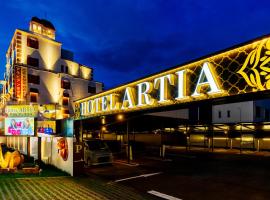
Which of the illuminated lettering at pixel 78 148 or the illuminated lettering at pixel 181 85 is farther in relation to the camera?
the illuminated lettering at pixel 78 148

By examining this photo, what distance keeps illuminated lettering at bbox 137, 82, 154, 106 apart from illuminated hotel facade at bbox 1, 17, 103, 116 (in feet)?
109

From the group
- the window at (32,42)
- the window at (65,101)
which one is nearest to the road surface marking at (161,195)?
the window at (65,101)

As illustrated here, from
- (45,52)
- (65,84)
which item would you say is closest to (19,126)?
(65,84)

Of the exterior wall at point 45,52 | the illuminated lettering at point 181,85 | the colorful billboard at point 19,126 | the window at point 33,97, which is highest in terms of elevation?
the exterior wall at point 45,52

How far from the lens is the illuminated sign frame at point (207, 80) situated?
8631mm

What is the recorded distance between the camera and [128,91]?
16344 millimetres

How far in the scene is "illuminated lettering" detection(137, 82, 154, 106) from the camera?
1410 centimetres

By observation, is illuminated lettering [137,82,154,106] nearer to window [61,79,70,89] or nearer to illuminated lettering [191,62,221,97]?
illuminated lettering [191,62,221,97]

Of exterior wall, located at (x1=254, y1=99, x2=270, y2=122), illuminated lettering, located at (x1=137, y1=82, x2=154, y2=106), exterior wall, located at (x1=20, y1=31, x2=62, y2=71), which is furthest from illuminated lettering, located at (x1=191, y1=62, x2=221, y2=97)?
exterior wall, located at (x1=20, y1=31, x2=62, y2=71)

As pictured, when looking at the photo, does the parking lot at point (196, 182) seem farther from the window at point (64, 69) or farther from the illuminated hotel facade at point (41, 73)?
the window at point (64, 69)

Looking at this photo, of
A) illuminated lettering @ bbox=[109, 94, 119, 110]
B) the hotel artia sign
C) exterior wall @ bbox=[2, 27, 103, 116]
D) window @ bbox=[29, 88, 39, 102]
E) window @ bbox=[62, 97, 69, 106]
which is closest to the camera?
the hotel artia sign

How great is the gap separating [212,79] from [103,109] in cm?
1151

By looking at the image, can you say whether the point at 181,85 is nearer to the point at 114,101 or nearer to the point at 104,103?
the point at 114,101

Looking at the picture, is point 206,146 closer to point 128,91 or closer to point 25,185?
point 128,91
